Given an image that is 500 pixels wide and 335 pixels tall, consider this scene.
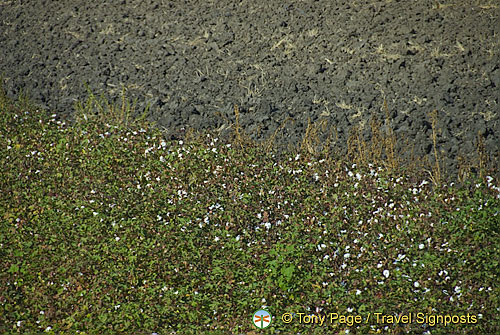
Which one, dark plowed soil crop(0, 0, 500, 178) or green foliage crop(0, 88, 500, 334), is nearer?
green foliage crop(0, 88, 500, 334)

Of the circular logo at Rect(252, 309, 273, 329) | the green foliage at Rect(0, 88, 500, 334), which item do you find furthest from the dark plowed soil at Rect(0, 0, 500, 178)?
the circular logo at Rect(252, 309, 273, 329)

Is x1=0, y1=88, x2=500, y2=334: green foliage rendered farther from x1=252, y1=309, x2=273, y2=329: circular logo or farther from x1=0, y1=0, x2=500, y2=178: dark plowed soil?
x1=0, y1=0, x2=500, y2=178: dark plowed soil

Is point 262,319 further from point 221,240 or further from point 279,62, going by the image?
point 279,62

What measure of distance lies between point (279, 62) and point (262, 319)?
318 centimetres

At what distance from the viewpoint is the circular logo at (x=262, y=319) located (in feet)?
13.6

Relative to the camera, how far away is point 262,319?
417 centimetres

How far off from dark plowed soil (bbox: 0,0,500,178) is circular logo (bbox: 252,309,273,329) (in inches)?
75.1

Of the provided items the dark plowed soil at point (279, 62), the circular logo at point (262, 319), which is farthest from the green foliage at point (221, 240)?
the dark plowed soil at point (279, 62)

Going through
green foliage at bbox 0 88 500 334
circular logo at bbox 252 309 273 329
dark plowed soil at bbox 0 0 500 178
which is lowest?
circular logo at bbox 252 309 273 329

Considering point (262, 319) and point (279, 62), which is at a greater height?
point (279, 62)

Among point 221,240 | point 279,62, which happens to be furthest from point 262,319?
point 279,62

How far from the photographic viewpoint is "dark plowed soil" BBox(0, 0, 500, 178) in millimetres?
5691

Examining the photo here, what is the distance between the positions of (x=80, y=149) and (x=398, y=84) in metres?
3.14

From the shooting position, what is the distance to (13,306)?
4.36 meters
